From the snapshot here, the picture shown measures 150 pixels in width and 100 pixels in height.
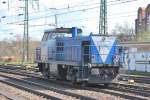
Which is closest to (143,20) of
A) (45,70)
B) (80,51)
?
(45,70)

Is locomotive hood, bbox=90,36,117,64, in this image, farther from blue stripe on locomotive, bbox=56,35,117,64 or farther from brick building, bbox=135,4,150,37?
brick building, bbox=135,4,150,37

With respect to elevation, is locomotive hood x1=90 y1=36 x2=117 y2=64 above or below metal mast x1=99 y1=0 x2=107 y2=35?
below

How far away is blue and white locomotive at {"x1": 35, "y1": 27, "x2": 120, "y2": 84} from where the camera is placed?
70.9ft

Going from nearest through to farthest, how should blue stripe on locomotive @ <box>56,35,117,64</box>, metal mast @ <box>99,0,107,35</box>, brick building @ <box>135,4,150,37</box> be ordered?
1. blue stripe on locomotive @ <box>56,35,117,64</box>
2. metal mast @ <box>99,0,107,35</box>
3. brick building @ <box>135,4,150,37</box>

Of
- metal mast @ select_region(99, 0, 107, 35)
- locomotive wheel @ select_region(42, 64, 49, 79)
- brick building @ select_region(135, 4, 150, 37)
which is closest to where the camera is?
locomotive wheel @ select_region(42, 64, 49, 79)

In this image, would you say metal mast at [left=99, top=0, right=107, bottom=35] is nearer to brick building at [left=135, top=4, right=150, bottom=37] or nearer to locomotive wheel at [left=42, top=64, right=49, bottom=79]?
locomotive wheel at [left=42, top=64, right=49, bottom=79]

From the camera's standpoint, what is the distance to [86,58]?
875 inches

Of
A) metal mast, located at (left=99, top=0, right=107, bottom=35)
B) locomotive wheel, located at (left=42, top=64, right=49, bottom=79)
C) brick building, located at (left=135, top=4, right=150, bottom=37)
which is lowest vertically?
locomotive wheel, located at (left=42, top=64, right=49, bottom=79)

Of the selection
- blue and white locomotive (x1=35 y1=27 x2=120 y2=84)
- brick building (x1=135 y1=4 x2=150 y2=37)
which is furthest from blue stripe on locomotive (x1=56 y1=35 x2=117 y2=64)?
brick building (x1=135 y1=4 x2=150 y2=37)

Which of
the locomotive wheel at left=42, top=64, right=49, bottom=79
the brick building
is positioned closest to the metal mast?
the locomotive wheel at left=42, top=64, right=49, bottom=79

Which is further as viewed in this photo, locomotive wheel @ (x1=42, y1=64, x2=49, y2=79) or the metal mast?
the metal mast

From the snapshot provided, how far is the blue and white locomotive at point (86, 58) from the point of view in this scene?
70.9 ft

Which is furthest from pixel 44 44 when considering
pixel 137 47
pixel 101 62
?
pixel 137 47

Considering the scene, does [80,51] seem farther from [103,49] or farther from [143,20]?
[143,20]
